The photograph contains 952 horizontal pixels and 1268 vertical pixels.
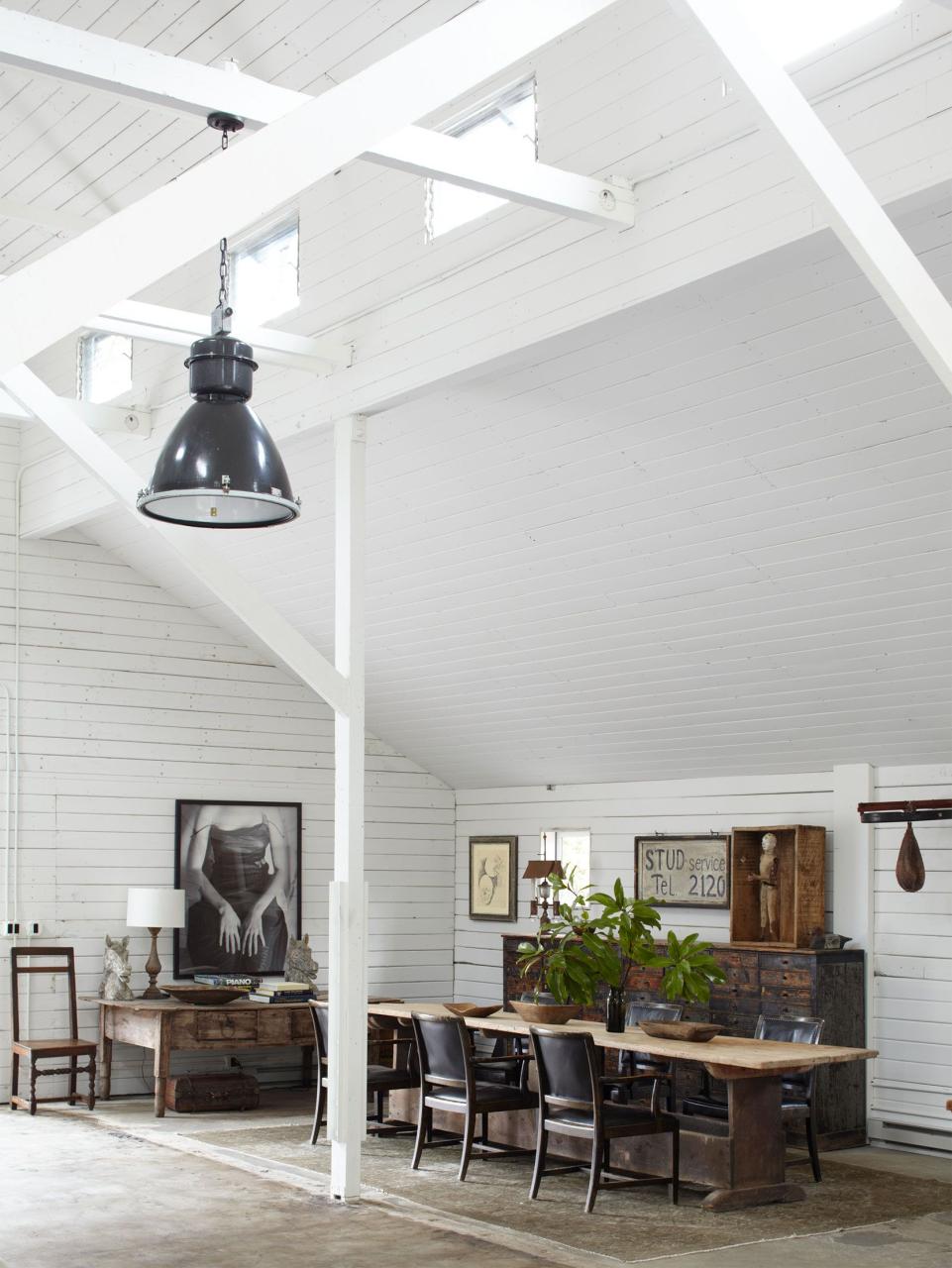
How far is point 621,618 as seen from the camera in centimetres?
819

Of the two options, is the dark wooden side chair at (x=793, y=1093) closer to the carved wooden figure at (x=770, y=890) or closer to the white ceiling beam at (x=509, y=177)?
the carved wooden figure at (x=770, y=890)

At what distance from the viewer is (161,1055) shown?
30.6ft

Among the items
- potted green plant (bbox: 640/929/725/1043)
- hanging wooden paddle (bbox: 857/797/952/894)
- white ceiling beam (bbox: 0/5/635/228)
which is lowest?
potted green plant (bbox: 640/929/725/1043)

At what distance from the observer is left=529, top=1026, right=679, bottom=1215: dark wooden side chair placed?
21.8 feet

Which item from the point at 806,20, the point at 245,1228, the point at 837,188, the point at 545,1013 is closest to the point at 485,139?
the point at 806,20

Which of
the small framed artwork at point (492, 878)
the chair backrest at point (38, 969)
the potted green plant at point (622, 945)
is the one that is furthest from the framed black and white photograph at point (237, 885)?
the potted green plant at point (622, 945)

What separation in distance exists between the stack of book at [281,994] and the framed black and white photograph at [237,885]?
67 centimetres

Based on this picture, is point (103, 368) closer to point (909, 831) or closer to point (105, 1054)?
point (105, 1054)

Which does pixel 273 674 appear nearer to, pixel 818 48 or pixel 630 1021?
pixel 630 1021

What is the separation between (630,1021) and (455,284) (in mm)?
4259

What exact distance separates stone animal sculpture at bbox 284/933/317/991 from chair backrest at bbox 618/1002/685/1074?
96.8 inches

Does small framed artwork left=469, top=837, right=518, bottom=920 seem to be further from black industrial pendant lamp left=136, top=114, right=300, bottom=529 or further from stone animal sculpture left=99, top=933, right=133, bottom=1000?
black industrial pendant lamp left=136, top=114, right=300, bottom=529

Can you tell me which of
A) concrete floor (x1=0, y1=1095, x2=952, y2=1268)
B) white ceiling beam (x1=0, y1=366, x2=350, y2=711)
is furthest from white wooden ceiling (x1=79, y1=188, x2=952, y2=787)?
concrete floor (x1=0, y1=1095, x2=952, y2=1268)

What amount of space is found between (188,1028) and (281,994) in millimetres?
636
